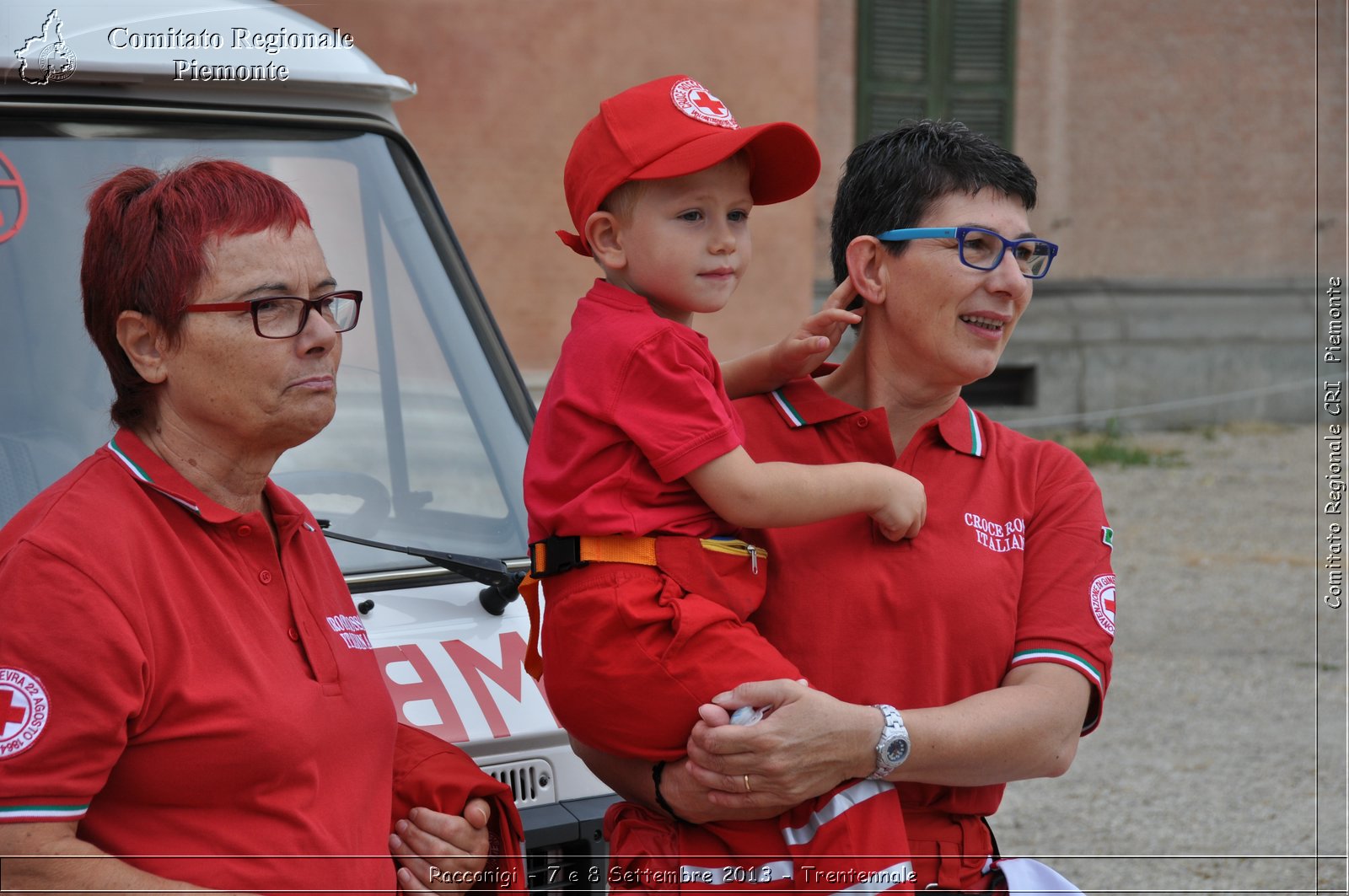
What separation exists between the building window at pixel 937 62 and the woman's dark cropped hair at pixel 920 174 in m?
12.9

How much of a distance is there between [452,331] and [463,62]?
31.3 feet

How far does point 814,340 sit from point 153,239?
1175 mm

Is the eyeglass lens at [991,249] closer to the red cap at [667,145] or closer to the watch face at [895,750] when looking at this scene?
the red cap at [667,145]

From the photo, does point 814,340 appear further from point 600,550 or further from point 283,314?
point 283,314

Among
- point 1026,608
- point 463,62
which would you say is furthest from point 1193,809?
point 463,62

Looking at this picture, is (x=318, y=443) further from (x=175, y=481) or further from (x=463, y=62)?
(x=463, y=62)

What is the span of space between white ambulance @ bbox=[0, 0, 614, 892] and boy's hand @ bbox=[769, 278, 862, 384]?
2.38ft

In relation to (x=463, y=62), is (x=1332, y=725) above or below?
below

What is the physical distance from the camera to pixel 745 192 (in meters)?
2.59

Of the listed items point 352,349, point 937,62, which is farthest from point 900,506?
point 937,62

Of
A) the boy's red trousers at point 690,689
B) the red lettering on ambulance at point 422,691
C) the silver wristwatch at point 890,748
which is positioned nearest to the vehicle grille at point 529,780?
the red lettering on ambulance at point 422,691

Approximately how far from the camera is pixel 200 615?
206 centimetres

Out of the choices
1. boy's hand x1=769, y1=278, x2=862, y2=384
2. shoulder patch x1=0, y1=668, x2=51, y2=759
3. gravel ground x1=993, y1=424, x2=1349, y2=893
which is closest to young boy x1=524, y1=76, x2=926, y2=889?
boy's hand x1=769, y1=278, x2=862, y2=384

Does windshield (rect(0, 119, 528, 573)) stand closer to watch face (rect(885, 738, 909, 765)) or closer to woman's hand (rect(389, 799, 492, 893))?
woman's hand (rect(389, 799, 492, 893))
